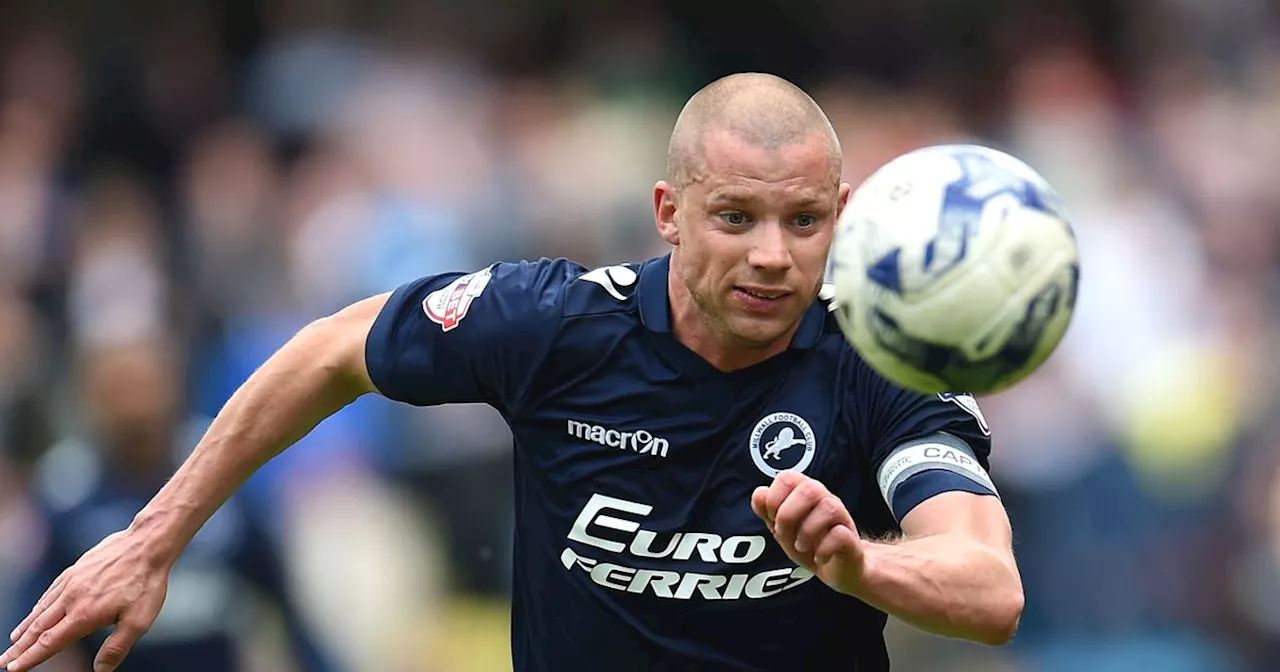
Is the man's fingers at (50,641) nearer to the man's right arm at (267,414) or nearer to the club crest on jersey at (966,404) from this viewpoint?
the man's right arm at (267,414)

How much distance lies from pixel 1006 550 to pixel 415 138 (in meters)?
7.41

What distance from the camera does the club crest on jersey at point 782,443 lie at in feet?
17.8

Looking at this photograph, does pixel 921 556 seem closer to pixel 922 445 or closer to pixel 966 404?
pixel 922 445

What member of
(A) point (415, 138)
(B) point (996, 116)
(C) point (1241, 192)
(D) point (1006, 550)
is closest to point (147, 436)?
(A) point (415, 138)

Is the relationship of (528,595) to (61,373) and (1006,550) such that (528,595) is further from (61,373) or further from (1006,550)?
(61,373)

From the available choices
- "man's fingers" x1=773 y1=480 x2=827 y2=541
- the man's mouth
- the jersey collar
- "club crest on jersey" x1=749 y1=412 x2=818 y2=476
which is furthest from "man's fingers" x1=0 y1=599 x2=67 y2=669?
"man's fingers" x1=773 y1=480 x2=827 y2=541

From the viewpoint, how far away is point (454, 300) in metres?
5.73

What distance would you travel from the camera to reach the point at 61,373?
10.4 m

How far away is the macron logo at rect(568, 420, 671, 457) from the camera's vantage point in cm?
555

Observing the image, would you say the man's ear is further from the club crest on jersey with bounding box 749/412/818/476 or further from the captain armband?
the captain armband

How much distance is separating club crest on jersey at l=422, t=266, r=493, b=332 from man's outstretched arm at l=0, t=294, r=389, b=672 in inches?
8.3

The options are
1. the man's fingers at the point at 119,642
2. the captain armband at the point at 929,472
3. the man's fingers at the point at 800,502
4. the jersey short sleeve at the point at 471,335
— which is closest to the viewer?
the man's fingers at the point at 800,502

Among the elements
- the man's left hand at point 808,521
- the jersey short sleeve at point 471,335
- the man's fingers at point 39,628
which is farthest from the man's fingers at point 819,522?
the man's fingers at point 39,628

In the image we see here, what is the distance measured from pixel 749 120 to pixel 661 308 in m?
0.69
